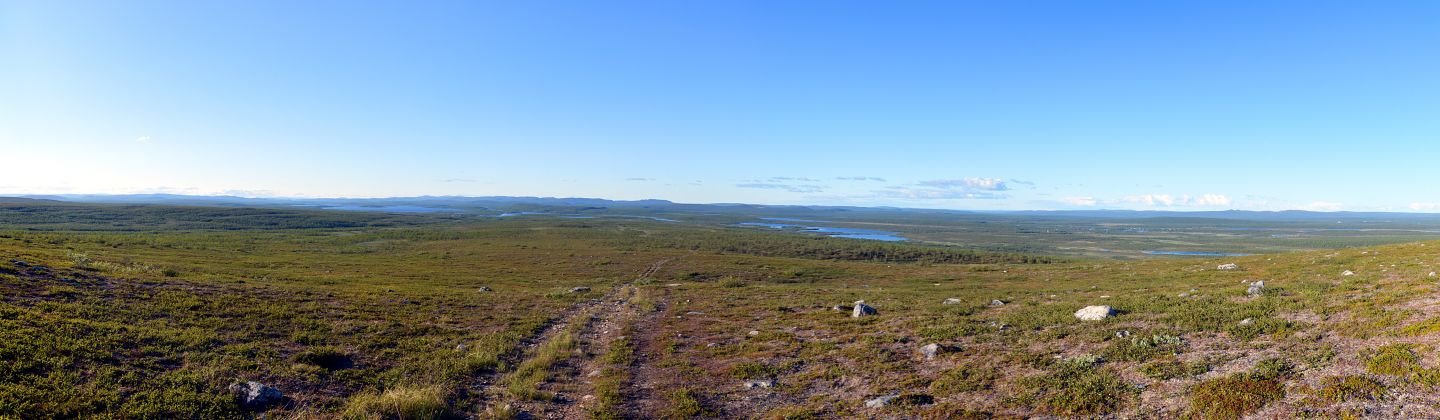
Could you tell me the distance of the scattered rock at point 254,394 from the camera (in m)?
12.0

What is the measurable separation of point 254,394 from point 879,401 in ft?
48.9

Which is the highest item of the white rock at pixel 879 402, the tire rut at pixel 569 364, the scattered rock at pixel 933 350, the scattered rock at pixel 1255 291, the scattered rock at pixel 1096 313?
the scattered rock at pixel 1255 291

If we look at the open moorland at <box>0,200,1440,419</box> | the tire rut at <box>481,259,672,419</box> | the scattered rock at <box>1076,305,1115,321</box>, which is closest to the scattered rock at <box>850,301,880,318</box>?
the open moorland at <box>0,200,1440,419</box>

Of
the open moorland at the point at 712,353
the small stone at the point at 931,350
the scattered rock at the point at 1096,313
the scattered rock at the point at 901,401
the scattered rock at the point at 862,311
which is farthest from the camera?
the scattered rock at the point at 862,311

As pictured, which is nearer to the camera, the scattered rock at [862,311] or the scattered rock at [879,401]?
the scattered rock at [879,401]

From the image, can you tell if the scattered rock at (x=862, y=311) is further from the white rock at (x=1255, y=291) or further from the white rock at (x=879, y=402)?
the white rock at (x=1255, y=291)

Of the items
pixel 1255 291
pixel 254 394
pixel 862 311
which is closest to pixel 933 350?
pixel 862 311


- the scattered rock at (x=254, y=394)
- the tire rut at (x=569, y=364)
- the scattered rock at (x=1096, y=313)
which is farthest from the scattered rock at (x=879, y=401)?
the scattered rock at (x=254, y=394)

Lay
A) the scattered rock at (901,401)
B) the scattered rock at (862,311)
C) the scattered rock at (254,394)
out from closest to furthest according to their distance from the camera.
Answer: the scattered rock at (254,394) → the scattered rock at (901,401) → the scattered rock at (862,311)

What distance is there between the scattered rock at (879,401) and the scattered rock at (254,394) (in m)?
14.3

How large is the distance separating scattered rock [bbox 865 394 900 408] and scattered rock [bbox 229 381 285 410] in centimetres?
Result: 1429

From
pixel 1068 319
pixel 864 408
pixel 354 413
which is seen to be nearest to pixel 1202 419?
pixel 864 408

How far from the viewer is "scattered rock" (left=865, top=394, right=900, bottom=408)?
12430 mm

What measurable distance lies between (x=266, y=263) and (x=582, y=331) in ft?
157
